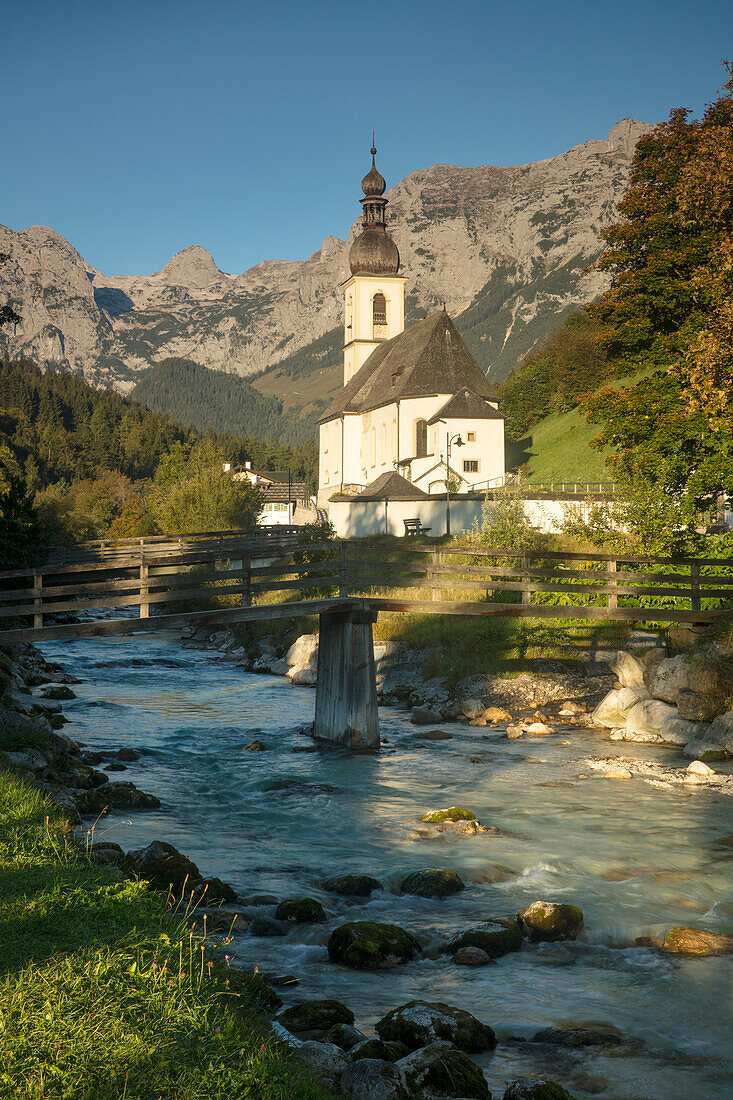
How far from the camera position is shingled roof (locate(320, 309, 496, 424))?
6950 centimetres

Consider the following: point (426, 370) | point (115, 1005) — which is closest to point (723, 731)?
point (115, 1005)

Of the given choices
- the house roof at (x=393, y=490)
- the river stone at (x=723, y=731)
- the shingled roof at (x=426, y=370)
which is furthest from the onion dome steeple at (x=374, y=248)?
the river stone at (x=723, y=731)

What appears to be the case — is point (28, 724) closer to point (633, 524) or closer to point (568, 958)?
point (568, 958)

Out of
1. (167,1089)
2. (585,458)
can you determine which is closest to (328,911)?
(167,1089)

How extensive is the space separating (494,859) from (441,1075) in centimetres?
633

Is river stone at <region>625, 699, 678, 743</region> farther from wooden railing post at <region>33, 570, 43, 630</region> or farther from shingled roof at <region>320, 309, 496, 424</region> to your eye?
shingled roof at <region>320, 309, 496, 424</region>

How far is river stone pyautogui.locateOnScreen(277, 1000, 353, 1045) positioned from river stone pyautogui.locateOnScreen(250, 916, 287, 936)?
90.0 inches

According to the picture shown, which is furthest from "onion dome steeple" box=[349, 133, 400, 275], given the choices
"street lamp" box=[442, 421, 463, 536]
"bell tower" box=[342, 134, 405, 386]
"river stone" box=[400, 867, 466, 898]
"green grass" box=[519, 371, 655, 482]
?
"river stone" box=[400, 867, 466, 898]

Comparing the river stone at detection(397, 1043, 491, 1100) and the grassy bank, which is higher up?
the grassy bank

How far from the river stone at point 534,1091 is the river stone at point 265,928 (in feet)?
12.7

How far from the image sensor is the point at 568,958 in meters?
9.47

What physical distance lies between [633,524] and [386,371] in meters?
53.6

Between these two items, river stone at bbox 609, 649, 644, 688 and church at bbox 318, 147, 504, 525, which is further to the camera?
church at bbox 318, 147, 504, 525

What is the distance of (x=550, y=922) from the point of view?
9.98 m
